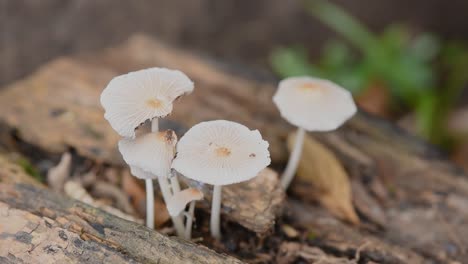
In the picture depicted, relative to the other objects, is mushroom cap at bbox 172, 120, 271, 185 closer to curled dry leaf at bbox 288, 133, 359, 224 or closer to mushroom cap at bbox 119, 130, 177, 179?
mushroom cap at bbox 119, 130, 177, 179

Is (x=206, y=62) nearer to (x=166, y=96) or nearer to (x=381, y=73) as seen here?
(x=166, y=96)

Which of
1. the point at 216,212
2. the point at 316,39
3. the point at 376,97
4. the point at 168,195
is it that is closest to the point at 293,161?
the point at 216,212

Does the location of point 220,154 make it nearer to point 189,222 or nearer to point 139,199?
point 189,222

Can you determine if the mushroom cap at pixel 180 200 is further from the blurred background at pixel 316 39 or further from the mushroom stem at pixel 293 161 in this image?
the blurred background at pixel 316 39

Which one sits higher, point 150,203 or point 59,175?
point 59,175

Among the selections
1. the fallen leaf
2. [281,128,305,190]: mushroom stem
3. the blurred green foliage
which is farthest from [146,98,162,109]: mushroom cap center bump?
the blurred green foliage

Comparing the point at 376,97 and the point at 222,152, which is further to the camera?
the point at 376,97
